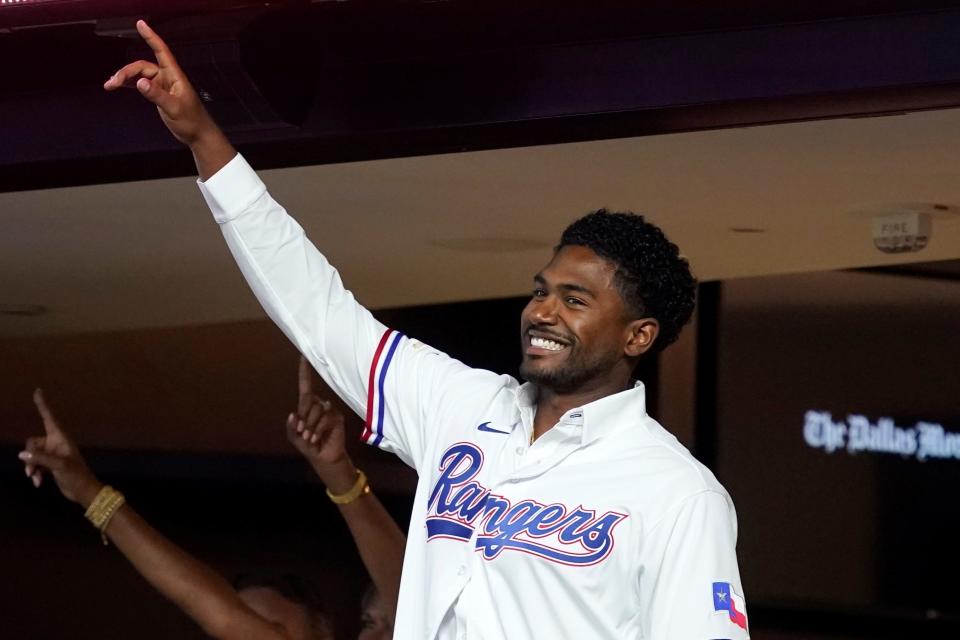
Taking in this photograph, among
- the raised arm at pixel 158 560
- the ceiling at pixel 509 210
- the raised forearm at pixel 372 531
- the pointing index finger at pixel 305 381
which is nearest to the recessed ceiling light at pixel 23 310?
the ceiling at pixel 509 210

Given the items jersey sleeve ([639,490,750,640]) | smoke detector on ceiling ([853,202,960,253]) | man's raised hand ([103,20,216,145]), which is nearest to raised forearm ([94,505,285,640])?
man's raised hand ([103,20,216,145])

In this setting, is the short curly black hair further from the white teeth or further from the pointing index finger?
the pointing index finger

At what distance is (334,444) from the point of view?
2500 mm

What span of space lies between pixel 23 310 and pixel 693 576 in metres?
3.91

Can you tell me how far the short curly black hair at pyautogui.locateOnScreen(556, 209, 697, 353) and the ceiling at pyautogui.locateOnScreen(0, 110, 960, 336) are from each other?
2.21ft

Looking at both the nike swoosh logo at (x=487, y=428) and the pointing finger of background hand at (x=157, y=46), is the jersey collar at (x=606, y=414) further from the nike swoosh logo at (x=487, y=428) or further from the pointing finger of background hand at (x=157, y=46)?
the pointing finger of background hand at (x=157, y=46)

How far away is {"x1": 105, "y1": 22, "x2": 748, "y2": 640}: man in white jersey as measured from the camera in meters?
1.78

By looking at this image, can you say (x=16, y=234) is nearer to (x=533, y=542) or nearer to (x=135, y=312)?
(x=135, y=312)

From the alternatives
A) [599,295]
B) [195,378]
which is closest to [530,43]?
[599,295]

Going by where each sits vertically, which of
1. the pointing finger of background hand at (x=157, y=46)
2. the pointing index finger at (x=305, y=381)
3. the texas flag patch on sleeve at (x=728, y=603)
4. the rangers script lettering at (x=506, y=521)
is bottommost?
the texas flag patch on sleeve at (x=728, y=603)

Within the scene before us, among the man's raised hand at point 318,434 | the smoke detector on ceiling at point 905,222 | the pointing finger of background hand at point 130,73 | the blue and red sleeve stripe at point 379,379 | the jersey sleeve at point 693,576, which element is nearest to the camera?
the jersey sleeve at point 693,576

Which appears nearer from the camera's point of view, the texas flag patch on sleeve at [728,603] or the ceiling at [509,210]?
the texas flag patch on sleeve at [728,603]

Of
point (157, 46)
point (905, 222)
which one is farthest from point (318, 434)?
point (905, 222)

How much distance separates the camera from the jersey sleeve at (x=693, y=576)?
1.72 m
